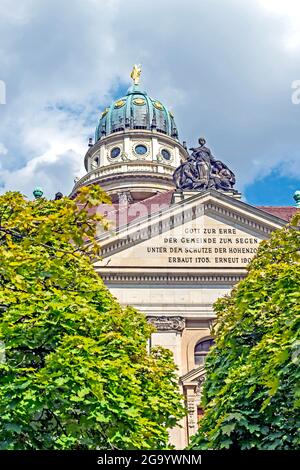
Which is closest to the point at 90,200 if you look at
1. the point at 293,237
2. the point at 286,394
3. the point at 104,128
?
the point at 286,394

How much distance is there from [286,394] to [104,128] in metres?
61.1

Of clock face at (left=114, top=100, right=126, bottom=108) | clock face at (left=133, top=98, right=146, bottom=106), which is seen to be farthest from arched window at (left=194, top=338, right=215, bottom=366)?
clock face at (left=114, top=100, right=126, bottom=108)

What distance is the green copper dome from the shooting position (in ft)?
229

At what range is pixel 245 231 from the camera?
35000 millimetres

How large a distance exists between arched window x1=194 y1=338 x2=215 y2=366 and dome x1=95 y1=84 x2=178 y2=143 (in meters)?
40.0

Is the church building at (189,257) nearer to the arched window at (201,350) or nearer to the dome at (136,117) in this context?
the arched window at (201,350)

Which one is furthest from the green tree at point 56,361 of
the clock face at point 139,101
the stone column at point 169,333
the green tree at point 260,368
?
the clock face at point 139,101

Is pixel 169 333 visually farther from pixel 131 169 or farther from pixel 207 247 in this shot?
pixel 131 169

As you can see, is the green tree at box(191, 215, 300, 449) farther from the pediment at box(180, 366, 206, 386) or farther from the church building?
A: the church building

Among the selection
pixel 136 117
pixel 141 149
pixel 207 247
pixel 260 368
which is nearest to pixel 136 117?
pixel 136 117

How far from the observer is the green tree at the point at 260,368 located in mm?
11055

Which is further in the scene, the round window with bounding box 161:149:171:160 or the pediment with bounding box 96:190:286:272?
the round window with bounding box 161:149:171:160

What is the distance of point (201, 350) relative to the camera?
32.9 meters

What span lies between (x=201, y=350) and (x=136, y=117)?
138 feet
